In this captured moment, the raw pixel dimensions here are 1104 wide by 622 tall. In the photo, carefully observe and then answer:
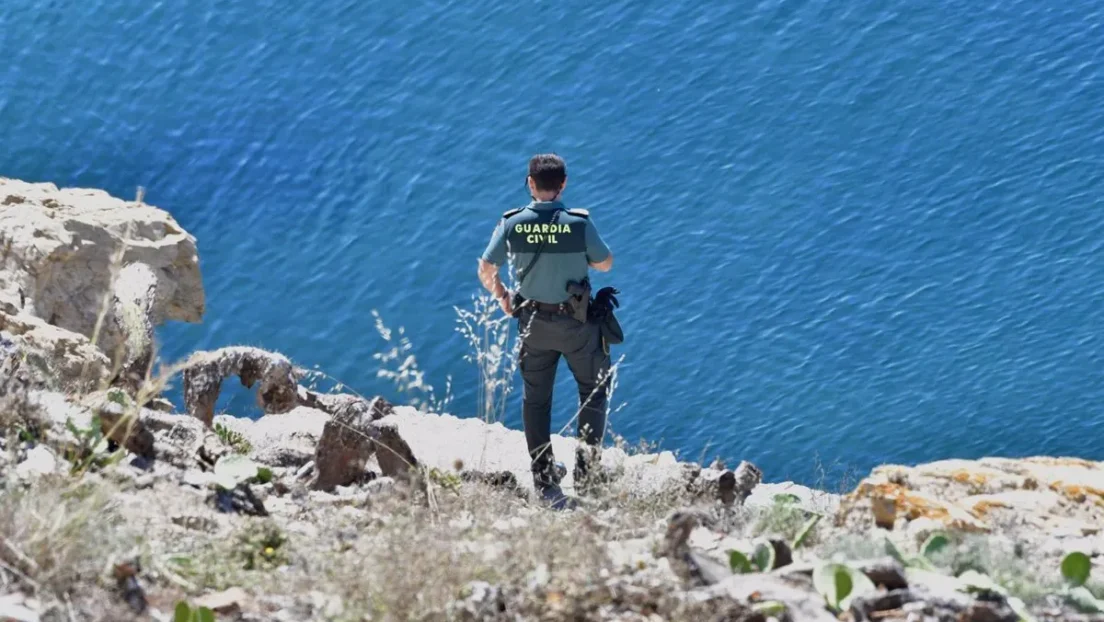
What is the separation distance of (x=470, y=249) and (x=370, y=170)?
226 centimetres

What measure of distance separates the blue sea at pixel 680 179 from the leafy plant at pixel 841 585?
29.5 ft

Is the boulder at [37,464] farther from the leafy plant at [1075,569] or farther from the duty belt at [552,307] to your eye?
the leafy plant at [1075,569]

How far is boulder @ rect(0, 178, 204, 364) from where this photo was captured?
10.7 metres

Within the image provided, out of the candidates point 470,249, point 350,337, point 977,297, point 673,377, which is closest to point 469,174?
point 470,249

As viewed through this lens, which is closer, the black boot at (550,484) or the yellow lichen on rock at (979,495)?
the yellow lichen on rock at (979,495)

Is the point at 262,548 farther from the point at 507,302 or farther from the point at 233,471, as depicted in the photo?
the point at 507,302

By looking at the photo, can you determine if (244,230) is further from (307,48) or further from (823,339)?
(823,339)

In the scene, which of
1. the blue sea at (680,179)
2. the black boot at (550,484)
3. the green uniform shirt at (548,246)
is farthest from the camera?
the blue sea at (680,179)

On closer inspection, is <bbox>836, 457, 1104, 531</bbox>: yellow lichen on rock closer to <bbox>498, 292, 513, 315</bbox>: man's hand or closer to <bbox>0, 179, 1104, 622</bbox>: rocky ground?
<bbox>0, 179, 1104, 622</bbox>: rocky ground

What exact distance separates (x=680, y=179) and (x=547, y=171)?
10.4 meters

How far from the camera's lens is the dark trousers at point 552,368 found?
27.2 feet

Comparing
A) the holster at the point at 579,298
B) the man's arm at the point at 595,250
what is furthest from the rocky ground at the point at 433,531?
the man's arm at the point at 595,250

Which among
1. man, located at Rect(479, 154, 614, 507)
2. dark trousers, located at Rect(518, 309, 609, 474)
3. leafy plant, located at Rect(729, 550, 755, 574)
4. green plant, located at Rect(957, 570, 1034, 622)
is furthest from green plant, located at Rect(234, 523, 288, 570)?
dark trousers, located at Rect(518, 309, 609, 474)

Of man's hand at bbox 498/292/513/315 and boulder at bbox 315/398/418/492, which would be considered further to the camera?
man's hand at bbox 498/292/513/315
